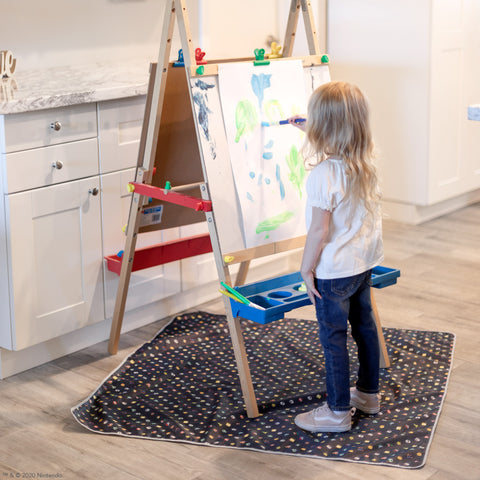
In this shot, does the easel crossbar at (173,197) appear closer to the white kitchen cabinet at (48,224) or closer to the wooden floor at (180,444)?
the white kitchen cabinet at (48,224)

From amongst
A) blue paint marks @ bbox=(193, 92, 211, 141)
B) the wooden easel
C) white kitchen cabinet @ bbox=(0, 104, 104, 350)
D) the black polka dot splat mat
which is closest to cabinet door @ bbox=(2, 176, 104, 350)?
white kitchen cabinet @ bbox=(0, 104, 104, 350)

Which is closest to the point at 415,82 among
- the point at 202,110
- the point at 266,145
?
the point at 266,145

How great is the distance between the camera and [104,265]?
270cm

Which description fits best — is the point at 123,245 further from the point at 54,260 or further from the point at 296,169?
the point at 296,169

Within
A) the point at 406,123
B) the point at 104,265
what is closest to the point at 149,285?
the point at 104,265

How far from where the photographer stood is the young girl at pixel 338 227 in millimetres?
1985

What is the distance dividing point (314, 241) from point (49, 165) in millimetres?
943

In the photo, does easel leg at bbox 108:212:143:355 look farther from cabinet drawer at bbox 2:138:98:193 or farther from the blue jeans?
the blue jeans

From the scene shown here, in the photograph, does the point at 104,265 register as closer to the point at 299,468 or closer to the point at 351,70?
the point at 299,468

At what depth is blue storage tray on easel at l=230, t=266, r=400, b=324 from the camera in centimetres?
214

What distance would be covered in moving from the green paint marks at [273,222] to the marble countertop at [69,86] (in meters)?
0.67

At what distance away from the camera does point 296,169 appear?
8.14 feet

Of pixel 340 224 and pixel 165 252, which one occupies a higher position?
pixel 340 224

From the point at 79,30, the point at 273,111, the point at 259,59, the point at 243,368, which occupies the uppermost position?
the point at 79,30
